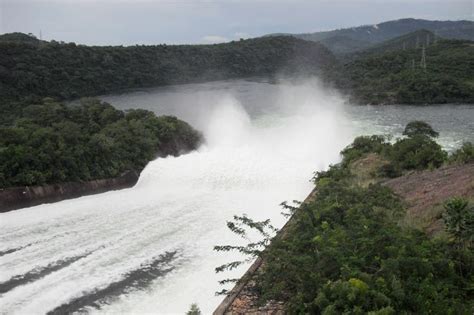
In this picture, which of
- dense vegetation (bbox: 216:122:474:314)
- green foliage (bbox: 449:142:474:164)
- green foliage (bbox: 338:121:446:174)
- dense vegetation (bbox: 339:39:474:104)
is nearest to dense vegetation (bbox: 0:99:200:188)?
green foliage (bbox: 338:121:446:174)

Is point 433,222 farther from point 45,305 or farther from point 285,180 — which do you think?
point 285,180

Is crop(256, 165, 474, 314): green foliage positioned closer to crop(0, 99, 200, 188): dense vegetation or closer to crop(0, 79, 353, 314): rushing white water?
crop(0, 79, 353, 314): rushing white water

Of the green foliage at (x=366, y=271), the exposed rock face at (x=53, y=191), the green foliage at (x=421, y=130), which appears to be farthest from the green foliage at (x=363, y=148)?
the green foliage at (x=366, y=271)

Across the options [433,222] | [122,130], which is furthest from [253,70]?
[433,222]

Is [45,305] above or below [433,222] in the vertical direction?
below

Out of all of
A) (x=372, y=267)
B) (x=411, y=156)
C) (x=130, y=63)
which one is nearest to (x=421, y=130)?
(x=411, y=156)

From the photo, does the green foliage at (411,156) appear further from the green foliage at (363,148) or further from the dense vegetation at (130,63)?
the dense vegetation at (130,63)

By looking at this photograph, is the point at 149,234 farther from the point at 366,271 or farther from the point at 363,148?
the point at 363,148
